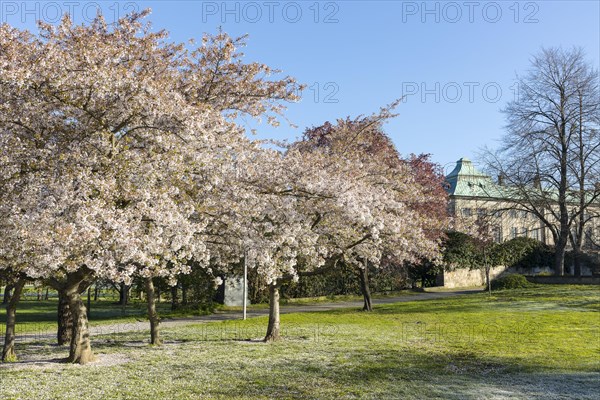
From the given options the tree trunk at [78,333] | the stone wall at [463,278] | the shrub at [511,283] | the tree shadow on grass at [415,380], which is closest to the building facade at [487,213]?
the stone wall at [463,278]

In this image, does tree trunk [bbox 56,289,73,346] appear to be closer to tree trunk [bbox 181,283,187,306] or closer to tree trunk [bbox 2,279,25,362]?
tree trunk [bbox 2,279,25,362]

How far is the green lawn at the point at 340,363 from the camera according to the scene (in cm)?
940

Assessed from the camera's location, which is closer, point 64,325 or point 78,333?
point 78,333

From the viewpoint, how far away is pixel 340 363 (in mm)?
11891

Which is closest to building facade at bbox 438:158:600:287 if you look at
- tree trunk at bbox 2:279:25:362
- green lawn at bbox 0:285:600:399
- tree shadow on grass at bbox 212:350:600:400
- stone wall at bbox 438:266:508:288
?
stone wall at bbox 438:266:508:288

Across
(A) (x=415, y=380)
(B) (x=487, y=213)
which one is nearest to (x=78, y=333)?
(A) (x=415, y=380)

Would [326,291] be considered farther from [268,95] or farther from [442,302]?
[268,95]

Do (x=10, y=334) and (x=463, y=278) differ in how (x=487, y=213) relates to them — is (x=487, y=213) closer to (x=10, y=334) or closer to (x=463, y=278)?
(x=463, y=278)

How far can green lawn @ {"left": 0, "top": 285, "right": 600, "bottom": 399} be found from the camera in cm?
940

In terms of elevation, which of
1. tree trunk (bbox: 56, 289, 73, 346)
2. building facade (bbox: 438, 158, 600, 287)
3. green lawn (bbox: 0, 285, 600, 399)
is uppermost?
building facade (bbox: 438, 158, 600, 287)

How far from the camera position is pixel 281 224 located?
13.4 metres

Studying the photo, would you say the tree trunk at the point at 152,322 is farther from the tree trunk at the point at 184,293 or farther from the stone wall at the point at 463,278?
the stone wall at the point at 463,278

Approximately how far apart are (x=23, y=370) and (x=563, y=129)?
3658cm

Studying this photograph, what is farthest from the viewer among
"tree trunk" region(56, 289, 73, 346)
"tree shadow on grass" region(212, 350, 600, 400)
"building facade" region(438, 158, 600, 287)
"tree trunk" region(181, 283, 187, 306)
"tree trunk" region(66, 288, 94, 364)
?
"building facade" region(438, 158, 600, 287)
